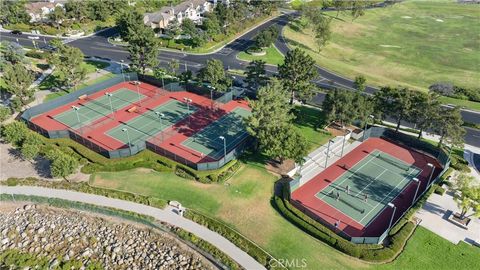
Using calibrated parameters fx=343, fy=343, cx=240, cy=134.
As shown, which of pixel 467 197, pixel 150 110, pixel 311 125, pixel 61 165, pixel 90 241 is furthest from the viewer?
pixel 150 110

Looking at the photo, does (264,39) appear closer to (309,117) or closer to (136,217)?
(309,117)

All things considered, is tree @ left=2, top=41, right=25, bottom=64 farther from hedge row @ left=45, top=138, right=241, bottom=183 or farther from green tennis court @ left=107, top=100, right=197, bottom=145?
hedge row @ left=45, top=138, right=241, bottom=183

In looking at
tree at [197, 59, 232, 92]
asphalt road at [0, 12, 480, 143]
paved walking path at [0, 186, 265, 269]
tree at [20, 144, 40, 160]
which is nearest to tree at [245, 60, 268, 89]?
tree at [197, 59, 232, 92]

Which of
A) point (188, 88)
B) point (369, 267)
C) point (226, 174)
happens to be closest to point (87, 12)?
point (188, 88)

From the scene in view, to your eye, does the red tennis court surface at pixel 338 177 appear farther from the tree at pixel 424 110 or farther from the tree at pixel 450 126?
the tree at pixel 424 110

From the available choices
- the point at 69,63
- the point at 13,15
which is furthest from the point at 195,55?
the point at 13,15

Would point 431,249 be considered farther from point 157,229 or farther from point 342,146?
point 157,229
